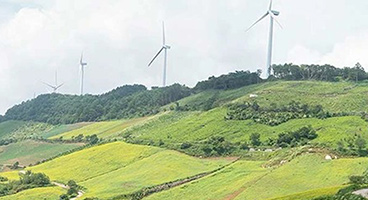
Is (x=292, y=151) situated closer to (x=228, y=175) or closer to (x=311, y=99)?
(x=228, y=175)

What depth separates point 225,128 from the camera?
165500 millimetres

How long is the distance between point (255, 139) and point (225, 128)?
20.9m

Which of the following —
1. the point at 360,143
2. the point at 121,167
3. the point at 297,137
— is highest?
the point at 297,137

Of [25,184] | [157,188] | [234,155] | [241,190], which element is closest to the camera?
[241,190]

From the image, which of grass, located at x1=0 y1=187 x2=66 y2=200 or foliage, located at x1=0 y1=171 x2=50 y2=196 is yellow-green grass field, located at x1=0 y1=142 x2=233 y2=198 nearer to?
grass, located at x1=0 y1=187 x2=66 y2=200

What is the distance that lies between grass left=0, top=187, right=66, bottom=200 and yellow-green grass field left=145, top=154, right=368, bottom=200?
22.4m

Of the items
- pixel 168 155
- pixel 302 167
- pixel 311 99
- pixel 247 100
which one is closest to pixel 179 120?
pixel 247 100

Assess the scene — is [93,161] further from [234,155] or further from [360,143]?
[360,143]

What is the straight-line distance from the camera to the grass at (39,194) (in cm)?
11731

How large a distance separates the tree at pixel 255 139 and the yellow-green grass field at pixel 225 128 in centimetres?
199

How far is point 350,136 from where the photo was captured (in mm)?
132750

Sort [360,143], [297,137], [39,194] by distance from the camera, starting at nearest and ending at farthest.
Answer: [39,194]
[360,143]
[297,137]

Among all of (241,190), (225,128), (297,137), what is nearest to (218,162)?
(297,137)

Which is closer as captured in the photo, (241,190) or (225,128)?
(241,190)
